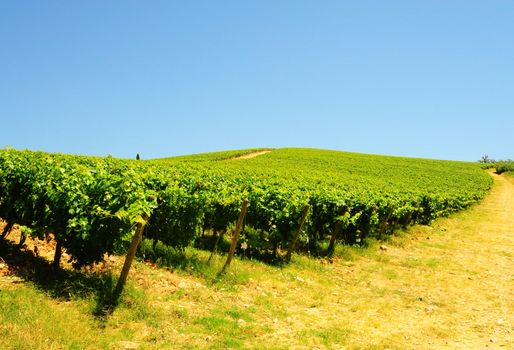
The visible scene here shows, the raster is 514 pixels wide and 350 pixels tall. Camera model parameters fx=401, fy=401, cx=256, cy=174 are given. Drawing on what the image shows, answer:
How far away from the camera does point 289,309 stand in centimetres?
963

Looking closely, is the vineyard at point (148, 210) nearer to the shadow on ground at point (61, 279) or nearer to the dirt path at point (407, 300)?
the shadow on ground at point (61, 279)

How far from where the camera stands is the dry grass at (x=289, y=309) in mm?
6988

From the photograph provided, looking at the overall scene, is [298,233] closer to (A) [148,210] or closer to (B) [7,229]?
(A) [148,210]

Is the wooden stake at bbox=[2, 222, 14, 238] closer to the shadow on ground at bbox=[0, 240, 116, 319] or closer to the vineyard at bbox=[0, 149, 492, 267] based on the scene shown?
the vineyard at bbox=[0, 149, 492, 267]

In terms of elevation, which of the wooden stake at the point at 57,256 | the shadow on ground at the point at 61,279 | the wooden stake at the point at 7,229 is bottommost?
the shadow on ground at the point at 61,279

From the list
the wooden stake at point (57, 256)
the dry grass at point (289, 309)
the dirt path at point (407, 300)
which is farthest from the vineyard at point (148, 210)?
the dirt path at point (407, 300)

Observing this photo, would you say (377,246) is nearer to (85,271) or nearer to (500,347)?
(500,347)

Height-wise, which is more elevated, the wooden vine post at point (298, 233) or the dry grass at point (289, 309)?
the wooden vine post at point (298, 233)

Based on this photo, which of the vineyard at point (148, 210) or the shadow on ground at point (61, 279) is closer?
the shadow on ground at point (61, 279)

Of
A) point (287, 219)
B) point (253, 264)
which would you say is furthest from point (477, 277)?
point (253, 264)

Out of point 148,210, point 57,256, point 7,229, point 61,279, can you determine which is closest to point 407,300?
point 148,210

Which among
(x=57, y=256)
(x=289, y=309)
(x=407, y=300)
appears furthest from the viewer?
(x=407, y=300)

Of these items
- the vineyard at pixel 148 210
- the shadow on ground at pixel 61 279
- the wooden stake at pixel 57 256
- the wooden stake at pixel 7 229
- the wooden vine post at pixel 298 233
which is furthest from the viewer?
the wooden vine post at pixel 298 233

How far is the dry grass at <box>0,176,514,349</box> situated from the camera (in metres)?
A: 6.99
